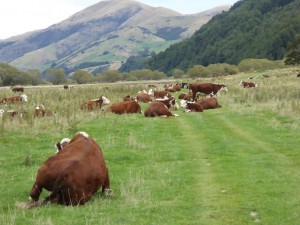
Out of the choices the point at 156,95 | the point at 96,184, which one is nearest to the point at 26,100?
the point at 156,95

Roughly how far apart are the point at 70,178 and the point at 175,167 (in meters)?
4.16

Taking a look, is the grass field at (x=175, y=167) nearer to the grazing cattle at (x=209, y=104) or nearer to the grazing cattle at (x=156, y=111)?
the grazing cattle at (x=156, y=111)

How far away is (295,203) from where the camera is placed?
365 inches

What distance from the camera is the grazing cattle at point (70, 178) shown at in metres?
9.19

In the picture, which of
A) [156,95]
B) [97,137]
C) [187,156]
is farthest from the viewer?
[156,95]

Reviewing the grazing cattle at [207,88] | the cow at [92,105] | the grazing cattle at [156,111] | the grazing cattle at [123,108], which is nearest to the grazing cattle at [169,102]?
the grazing cattle at [123,108]

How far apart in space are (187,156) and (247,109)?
1266cm

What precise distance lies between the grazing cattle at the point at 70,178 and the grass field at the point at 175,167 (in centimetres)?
25

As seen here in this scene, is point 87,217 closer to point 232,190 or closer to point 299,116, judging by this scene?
point 232,190

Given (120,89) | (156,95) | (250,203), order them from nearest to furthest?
(250,203)
(156,95)
(120,89)

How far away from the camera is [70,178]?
916 centimetres

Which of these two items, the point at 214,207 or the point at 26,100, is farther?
the point at 26,100

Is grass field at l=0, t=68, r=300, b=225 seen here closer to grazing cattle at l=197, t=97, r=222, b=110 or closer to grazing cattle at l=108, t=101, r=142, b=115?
grazing cattle at l=108, t=101, r=142, b=115

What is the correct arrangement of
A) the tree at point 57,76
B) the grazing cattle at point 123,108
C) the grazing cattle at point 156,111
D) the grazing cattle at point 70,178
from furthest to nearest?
the tree at point 57,76, the grazing cattle at point 123,108, the grazing cattle at point 156,111, the grazing cattle at point 70,178
